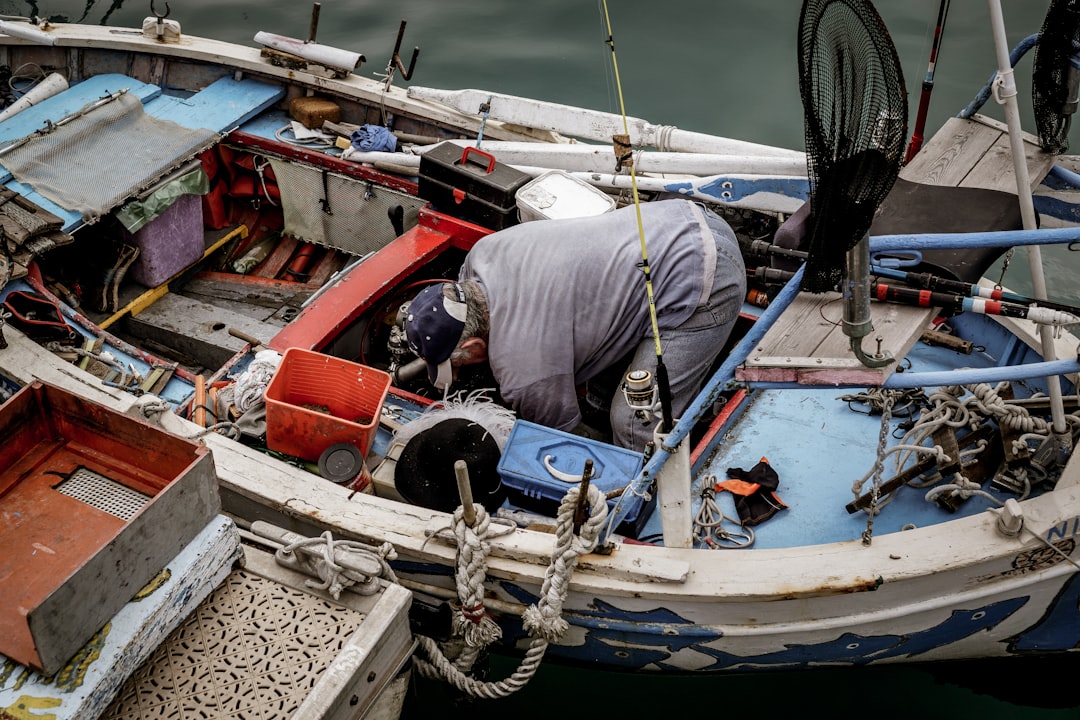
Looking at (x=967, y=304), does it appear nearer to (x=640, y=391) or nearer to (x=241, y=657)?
(x=640, y=391)

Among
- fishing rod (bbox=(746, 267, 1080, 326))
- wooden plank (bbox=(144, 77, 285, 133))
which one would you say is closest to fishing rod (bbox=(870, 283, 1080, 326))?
fishing rod (bbox=(746, 267, 1080, 326))

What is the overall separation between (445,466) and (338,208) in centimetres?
237

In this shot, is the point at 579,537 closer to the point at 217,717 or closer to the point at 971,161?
the point at 217,717

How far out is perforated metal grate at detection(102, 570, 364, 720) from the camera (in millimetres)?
2992

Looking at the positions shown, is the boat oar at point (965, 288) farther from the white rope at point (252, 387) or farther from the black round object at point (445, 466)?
the white rope at point (252, 387)

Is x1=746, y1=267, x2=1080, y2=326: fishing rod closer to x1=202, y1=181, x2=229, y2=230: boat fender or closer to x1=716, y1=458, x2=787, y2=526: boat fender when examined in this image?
x1=716, y1=458, x2=787, y2=526: boat fender

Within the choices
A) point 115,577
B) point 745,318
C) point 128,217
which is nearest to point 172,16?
point 128,217

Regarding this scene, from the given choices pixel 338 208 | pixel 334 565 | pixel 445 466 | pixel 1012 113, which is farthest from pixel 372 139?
pixel 1012 113

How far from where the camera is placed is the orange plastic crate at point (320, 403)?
388 cm

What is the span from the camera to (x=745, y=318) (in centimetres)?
471

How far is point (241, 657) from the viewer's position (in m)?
3.13

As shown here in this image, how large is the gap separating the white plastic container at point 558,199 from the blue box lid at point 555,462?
1.27 m

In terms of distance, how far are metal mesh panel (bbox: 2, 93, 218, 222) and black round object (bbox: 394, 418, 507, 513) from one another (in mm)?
2219

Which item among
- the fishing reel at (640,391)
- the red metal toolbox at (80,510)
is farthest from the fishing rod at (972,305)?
the red metal toolbox at (80,510)
